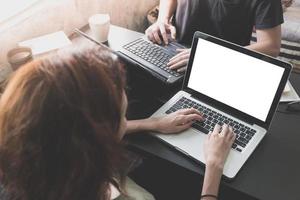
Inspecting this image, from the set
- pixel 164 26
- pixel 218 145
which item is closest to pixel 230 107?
pixel 218 145

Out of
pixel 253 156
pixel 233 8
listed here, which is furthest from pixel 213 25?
pixel 253 156

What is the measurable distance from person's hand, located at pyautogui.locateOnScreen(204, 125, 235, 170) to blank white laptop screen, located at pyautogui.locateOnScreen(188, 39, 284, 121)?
10 cm

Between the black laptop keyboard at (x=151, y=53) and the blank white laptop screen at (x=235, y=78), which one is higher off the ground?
the blank white laptop screen at (x=235, y=78)

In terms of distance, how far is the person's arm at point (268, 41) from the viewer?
123 centimetres

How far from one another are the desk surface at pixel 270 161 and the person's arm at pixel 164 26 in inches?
19.6

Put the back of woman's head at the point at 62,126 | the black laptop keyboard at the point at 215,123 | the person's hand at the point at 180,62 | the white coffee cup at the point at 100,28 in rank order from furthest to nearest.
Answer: the white coffee cup at the point at 100,28 → the person's hand at the point at 180,62 → the black laptop keyboard at the point at 215,123 → the back of woman's head at the point at 62,126

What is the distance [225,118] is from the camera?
1.01 meters

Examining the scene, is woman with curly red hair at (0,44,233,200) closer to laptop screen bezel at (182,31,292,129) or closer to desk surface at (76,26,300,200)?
desk surface at (76,26,300,200)

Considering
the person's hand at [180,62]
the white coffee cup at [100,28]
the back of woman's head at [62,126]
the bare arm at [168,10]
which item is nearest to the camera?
the back of woman's head at [62,126]

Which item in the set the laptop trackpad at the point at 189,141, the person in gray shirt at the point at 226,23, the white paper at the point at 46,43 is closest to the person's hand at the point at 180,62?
the person in gray shirt at the point at 226,23

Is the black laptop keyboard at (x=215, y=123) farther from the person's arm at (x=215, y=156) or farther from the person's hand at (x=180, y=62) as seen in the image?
the person's hand at (x=180, y=62)

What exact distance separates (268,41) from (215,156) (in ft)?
1.97

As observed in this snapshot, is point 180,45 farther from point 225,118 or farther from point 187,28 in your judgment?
point 225,118

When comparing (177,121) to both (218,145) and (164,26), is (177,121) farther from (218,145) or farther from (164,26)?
(164,26)
